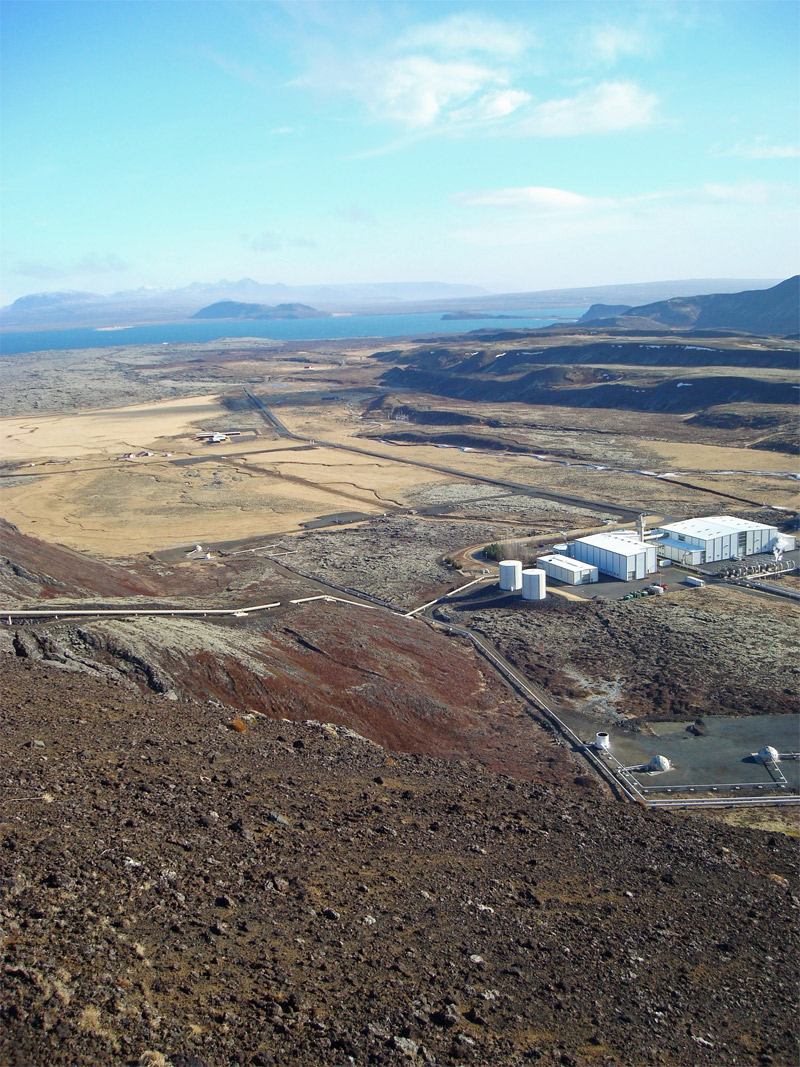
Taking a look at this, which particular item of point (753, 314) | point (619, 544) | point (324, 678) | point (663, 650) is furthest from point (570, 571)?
point (753, 314)

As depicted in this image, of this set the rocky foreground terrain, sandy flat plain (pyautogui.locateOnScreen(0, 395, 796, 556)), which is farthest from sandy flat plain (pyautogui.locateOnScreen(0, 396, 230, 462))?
the rocky foreground terrain

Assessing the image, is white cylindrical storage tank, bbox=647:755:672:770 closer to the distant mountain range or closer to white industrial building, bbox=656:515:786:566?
white industrial building, bbox=656:515:786:566

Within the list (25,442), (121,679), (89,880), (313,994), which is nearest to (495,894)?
(313,994)

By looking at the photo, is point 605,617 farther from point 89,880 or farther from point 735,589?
point 89,880

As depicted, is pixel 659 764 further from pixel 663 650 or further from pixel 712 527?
pixel 712 527

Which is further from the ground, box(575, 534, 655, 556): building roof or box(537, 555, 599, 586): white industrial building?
box(575, 534, 655, 556): building roof
